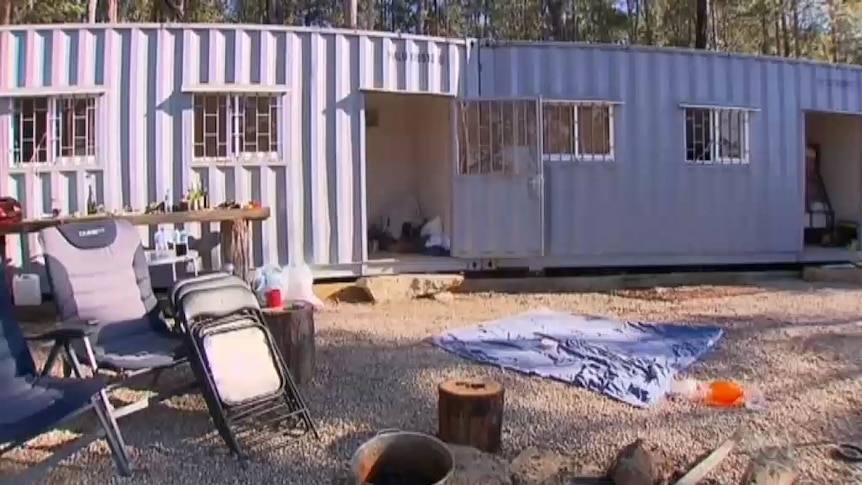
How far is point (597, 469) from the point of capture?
311cm

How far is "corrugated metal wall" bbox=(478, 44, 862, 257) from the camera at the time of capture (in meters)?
7.85

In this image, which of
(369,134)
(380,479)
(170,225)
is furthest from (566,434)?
(369,134)

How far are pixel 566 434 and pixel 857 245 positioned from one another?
7.69 metres

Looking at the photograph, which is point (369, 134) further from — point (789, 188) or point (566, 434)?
point (566, 434)

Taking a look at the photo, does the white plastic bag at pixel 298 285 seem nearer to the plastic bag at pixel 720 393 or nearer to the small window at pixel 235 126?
the small window at pixel 235 126

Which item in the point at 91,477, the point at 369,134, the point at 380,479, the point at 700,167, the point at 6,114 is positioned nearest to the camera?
the point at 380,479

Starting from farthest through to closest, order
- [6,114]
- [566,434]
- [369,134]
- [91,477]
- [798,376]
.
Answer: [369,134] → [6,114] → [798,376] → [566,434] → [91,477]

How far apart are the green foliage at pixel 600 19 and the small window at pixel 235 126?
37.0 feet

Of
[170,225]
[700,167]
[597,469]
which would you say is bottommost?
[597,469]

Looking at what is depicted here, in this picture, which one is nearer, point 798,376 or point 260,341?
point 260,341

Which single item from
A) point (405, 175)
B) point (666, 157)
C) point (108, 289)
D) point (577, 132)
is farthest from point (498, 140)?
point (108, 289)

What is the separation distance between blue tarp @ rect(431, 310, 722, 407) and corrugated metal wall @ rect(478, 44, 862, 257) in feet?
6.46

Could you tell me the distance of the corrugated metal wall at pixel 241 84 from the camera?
673 centimetres

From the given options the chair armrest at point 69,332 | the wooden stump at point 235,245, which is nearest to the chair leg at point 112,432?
the chair armrest at point 69,332
